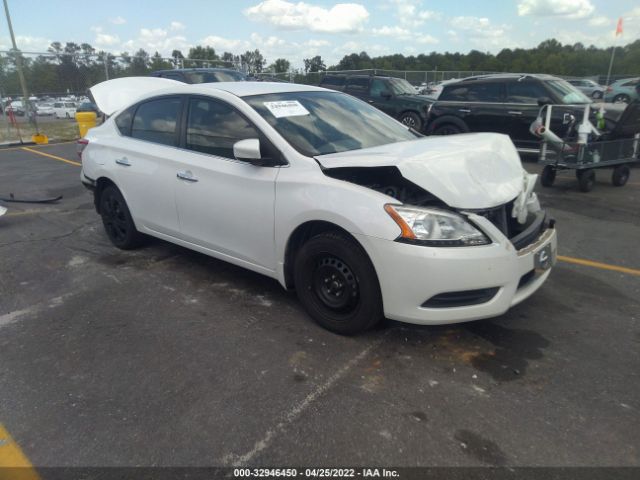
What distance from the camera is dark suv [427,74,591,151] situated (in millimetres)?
9555

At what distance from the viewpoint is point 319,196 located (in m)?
3.12

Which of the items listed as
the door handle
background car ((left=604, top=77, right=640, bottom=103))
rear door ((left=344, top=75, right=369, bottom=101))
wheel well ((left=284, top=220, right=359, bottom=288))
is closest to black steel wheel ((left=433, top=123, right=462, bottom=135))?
rear door ((left=344, top=75, right=369, bottom=101))

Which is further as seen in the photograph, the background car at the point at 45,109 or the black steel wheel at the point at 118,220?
the background car at the point at 45,109

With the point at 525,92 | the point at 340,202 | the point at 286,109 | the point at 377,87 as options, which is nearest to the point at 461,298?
the point at 340,202

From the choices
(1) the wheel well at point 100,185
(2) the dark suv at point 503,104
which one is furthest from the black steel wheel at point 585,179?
(1) the wheel well at point 100,185

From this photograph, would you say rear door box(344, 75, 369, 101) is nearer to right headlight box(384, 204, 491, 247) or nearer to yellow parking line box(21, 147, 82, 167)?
yellow parking line box(21, 147, 82, 167)

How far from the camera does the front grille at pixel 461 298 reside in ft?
9.34

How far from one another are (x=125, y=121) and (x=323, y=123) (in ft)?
7.50

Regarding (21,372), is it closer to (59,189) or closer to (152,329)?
(152,329)

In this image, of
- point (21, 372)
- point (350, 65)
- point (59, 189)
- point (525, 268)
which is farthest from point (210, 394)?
point (350, 65)

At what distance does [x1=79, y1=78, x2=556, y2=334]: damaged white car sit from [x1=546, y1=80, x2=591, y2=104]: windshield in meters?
6.81

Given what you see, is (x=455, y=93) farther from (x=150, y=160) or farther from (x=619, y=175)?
(x=150, y=160)

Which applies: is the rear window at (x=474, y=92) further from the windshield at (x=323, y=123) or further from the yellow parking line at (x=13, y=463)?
the yellow parking line at (x=13, y=463)

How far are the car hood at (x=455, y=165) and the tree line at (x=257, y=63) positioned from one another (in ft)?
55.7
